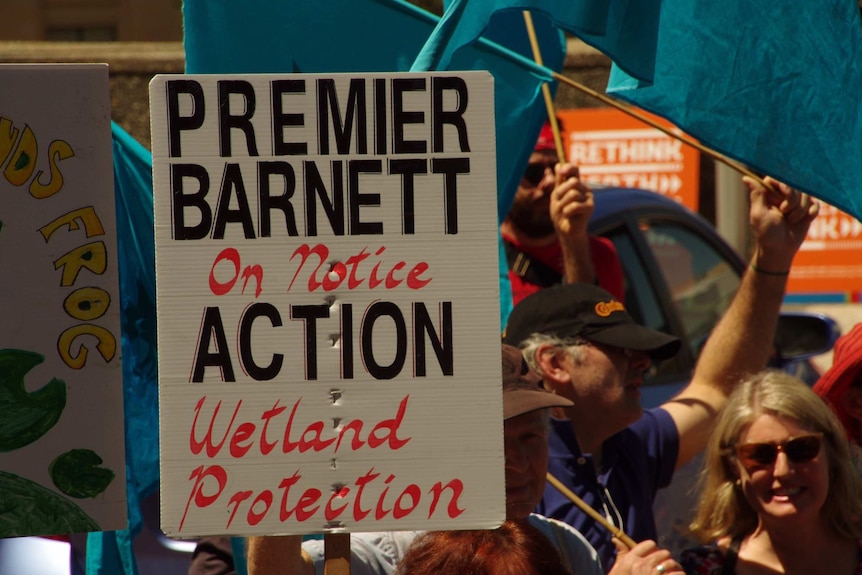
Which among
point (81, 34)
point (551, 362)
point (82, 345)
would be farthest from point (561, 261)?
point (81, 34)

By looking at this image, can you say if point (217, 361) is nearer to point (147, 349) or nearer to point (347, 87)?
point (347, 87)

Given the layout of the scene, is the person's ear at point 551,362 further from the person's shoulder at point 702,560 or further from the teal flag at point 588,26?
the teal flag at point 588,26

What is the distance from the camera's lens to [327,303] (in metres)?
2.37

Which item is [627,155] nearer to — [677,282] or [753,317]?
[677,282]

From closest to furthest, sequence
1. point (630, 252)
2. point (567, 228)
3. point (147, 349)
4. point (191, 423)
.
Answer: point (191, 423), point (147, 349), point (567, 228), point (630, 252)

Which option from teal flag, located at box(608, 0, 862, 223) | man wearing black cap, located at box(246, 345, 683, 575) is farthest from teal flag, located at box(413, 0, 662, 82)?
man wearing black cap, located at box(246, 345, 683, 575)

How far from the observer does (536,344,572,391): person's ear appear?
11.8 ft

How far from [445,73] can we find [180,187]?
53 cm

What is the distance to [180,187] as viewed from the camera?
2.35m

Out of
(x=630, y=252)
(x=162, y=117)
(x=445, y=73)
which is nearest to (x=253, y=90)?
(x=162, y=117)

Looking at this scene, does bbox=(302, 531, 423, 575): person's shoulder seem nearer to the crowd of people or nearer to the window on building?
the crowd of people

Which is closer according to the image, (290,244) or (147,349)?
(290,244)

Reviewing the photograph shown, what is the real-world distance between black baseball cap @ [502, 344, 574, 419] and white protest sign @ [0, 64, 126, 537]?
916 millimetres

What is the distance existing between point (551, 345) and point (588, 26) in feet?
2.97
